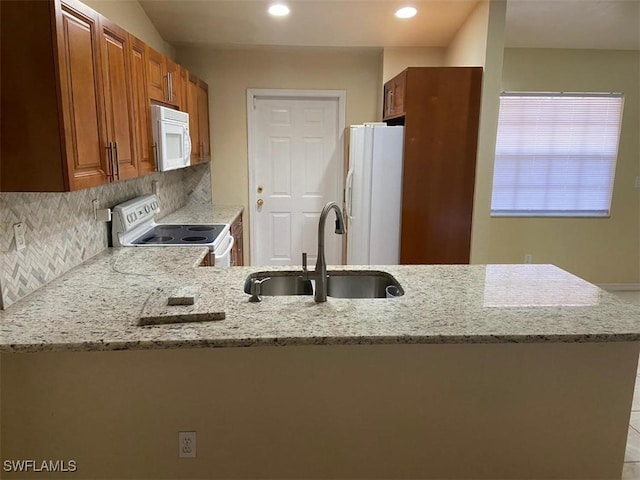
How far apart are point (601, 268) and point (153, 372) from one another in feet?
15.4

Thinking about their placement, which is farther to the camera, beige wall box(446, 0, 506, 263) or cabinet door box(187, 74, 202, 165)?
cabinet door box(187, 74, 202, 165)

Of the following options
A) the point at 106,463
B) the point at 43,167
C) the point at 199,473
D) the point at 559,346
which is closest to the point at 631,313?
the point at 559,346

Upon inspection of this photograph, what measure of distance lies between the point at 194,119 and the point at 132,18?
831 mm

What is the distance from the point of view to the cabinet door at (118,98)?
1991mm

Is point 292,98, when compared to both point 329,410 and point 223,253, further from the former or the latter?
point 329,410

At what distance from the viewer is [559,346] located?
1612 mm

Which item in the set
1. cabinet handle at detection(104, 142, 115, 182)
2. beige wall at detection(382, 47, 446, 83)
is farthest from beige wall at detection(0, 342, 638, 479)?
beige wall at detection(382, 47, 446, 83)

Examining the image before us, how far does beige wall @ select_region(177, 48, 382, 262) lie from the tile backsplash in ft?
5.28

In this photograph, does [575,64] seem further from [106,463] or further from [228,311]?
[106,463]

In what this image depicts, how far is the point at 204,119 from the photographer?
4.10 m

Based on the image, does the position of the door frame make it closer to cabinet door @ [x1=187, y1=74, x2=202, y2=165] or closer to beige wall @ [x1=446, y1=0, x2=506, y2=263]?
cabinet door @ [x1=187, y1=74, x2=202, y2=165]

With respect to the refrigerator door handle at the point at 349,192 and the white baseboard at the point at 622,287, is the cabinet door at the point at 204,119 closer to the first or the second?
the refrigerator door handle at the point at 349,192

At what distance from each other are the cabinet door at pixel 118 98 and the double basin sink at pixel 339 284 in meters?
0.90

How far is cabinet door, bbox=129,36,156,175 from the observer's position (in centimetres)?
236
